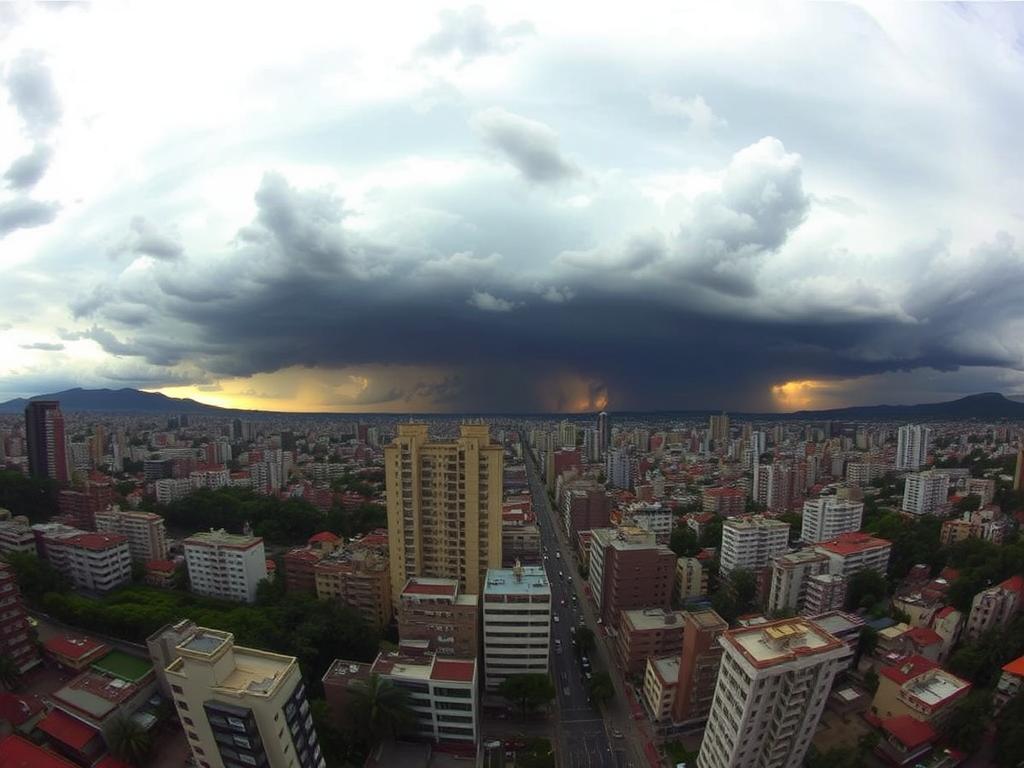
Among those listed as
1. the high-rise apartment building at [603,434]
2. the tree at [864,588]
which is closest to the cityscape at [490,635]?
the tree at [864,588]

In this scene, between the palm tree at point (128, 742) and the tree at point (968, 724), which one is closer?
the palm tree at point (128, 742)

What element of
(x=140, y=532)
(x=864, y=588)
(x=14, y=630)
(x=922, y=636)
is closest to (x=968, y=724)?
(x=922, y=636)

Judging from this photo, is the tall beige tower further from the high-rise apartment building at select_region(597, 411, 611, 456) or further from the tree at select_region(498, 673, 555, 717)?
the high-rise apartment building at select_region(597, 411, 611, 456)

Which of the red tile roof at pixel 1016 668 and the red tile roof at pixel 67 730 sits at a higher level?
the red tile roof at pixel 1016 668

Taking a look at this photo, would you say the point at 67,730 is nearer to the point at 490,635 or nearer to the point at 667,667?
the point at 490,635

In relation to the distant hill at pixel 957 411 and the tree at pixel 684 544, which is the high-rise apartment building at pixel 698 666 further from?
the distant hill at pixel 957 411

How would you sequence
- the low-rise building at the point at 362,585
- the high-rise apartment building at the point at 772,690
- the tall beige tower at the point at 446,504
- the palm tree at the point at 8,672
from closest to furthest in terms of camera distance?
A: 1. the high-rise apartment building at the point at 772,690
2. the palm tree at the point at 8,672
3. the tall beige tower at the point at 446,504
4. the low-rise building at the point at 362,585
